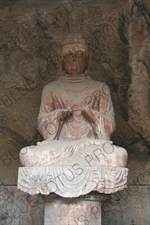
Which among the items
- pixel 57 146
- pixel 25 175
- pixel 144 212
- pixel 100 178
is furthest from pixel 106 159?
pixel 144 212

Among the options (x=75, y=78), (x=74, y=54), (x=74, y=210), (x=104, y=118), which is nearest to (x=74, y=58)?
(x=74, y=54)

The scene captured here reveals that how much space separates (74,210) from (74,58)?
178cm

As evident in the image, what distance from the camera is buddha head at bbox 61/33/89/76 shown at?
461 centimetres

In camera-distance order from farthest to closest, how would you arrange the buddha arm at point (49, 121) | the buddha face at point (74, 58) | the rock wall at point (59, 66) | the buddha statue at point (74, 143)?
the rock wall at point (59, 66)
the buddha face at point (74, 58)
the buddha arm at point (49, 121)
the buddha statue at point (74, 143)

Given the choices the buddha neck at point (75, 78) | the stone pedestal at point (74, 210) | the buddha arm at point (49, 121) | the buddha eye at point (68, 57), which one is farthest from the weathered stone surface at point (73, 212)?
the buddha eye at point (68, 57)

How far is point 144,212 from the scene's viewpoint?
4727 millimetres

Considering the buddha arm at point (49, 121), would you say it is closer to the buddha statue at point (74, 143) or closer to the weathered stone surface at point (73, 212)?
the buddha statue at point (74, 143)

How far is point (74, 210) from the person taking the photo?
351 centimetres

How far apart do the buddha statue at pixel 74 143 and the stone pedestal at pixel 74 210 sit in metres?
0.15

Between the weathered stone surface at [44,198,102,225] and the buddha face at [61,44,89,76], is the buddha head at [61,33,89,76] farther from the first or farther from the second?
the weathered stone surface at [44,198,102,225]

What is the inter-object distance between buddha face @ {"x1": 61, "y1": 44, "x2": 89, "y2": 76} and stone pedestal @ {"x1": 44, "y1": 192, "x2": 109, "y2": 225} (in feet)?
5.14

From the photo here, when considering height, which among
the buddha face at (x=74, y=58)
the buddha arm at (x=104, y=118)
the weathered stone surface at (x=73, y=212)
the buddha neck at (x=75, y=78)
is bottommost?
the weathered stone surface at (x=73, y=212)

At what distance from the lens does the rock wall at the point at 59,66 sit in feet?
16.6

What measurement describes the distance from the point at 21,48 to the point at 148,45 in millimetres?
1578
